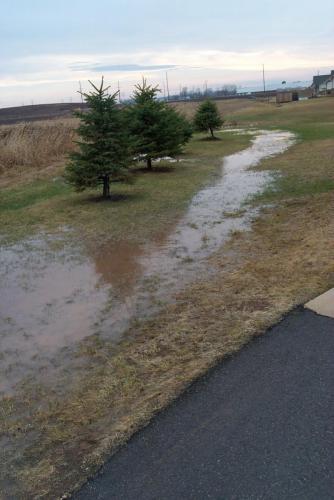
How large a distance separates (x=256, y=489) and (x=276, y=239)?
18.6ft

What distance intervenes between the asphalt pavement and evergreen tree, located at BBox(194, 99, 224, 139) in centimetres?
2620

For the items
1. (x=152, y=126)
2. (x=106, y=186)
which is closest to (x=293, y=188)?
(x=106, y=186)

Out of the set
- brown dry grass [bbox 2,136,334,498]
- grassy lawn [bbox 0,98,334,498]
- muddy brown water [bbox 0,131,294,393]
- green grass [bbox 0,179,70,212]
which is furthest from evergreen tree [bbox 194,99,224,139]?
brown dry grass [bbox 2,136,334,498]

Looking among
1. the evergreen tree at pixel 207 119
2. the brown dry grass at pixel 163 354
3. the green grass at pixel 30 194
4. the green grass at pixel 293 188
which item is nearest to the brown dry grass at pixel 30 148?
the green grass at pixel 30 194

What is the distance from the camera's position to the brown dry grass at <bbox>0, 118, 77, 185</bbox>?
62.3 feet

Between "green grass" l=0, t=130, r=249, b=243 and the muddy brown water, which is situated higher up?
"green grass" l=0, t=130, r=249, b=243

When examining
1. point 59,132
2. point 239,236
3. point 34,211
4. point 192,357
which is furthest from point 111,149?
point 59,132

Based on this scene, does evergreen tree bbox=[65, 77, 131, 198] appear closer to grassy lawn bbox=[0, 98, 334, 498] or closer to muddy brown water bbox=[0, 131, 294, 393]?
grassy lawn bbox=[0, 98, 334, 498]

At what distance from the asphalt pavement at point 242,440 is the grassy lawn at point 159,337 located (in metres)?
0.19

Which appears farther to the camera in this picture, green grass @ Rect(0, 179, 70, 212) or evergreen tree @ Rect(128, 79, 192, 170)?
evergreen tree @ Rect(128, 79, 192, 170)

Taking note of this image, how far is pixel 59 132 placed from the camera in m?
23.5

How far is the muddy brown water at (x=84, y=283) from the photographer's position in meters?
5.07

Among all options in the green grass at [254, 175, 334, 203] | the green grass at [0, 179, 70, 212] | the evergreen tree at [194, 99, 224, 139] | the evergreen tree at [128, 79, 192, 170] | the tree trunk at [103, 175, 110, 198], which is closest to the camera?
the green grass at [254, 175, 334, 203]

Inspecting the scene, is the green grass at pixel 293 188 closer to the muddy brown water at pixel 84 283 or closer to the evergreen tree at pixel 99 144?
the muddy brown water at pixel 84 283
